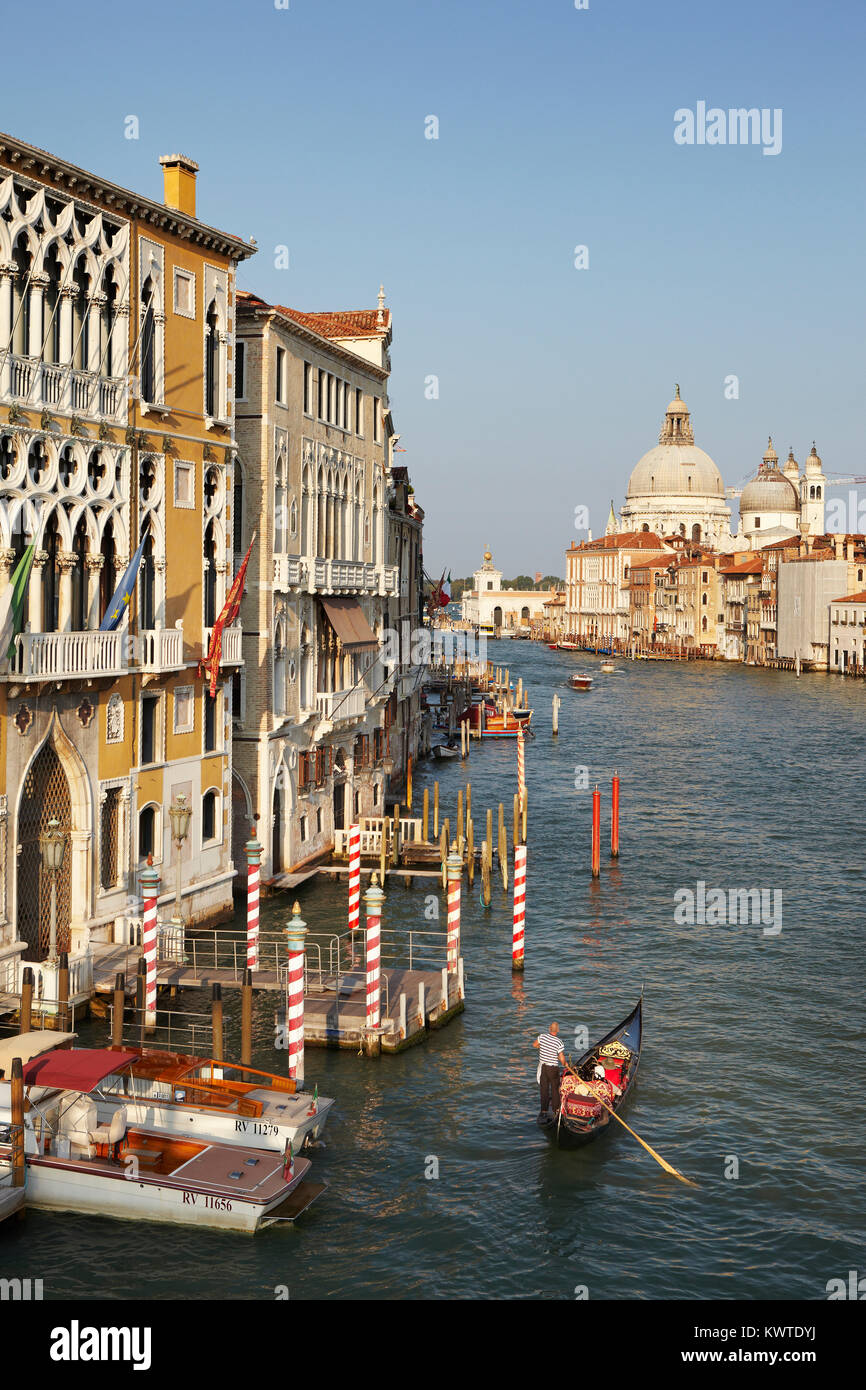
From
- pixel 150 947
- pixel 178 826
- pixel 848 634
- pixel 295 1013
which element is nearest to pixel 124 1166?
pixel 295 1013

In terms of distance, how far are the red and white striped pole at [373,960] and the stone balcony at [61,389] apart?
7477 millimetres

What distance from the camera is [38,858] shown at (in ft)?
63.6

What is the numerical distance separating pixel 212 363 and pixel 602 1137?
44.9 feet

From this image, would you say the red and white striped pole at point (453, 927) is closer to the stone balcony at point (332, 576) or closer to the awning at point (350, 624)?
the stone balcony at point (332, 576)

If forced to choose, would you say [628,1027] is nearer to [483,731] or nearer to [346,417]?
[346,417]

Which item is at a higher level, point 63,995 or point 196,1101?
point 63,995

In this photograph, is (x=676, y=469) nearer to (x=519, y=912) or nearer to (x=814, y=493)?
(x=814, y=493)

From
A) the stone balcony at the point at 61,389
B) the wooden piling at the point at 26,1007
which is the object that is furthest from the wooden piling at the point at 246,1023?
the stone balcony at the point at 61,389

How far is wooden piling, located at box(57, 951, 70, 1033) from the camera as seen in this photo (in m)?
17.8

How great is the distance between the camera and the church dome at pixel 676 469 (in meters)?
194

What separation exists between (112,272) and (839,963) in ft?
53.3

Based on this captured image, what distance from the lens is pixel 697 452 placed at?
197m

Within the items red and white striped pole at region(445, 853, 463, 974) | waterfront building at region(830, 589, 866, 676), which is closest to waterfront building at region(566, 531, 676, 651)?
waterfront building at region(830, 589, 866, 676)
